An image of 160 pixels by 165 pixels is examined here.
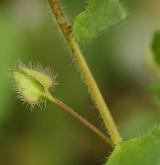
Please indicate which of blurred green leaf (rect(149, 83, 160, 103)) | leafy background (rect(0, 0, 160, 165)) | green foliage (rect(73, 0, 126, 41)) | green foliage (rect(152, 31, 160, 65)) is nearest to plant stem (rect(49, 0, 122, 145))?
green foliage (rect(73, 0, 126, 41))

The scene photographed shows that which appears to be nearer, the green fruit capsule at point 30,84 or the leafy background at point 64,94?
the green fruit capsule at point 30,84

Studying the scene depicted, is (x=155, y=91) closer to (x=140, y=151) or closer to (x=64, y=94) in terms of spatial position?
(x=140, y=151)

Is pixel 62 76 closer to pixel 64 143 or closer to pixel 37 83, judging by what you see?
pixel 64 143

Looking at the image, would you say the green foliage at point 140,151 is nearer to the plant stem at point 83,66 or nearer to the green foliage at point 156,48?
the plant stem at point 83,66

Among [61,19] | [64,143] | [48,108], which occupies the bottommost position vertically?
[64,143]

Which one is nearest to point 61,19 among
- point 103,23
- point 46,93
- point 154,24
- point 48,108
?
point 103,23

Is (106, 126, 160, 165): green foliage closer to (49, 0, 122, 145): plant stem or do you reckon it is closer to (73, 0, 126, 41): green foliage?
(49, 0, 122, 145): plant stem

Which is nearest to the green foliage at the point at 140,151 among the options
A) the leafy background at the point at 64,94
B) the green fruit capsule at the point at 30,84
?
the green fruit capsule at the point at 30,84

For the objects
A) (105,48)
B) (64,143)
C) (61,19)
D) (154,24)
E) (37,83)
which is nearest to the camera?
(61,19)
